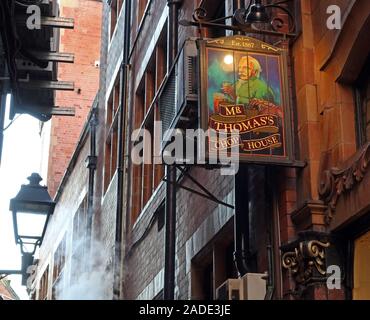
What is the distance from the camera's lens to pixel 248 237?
26.1ft

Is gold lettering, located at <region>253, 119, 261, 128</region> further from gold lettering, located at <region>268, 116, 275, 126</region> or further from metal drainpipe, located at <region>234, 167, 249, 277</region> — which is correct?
metal drainpipe, located at <region>234, 167, 249, 277</region>

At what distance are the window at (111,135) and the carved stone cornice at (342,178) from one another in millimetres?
11862

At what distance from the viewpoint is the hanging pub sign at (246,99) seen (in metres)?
6.98

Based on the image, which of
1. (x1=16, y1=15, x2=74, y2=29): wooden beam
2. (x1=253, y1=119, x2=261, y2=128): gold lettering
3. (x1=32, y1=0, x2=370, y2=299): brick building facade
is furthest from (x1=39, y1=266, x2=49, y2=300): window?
(x1=253, y1=119, x2=261, y2=128): gold lettering

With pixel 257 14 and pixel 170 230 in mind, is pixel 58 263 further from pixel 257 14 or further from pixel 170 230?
pixel 257 14

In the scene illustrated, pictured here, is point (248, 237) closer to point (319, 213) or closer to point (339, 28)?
point (319, 213)

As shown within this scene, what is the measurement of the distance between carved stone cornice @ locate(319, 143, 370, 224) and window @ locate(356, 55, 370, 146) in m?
0.43

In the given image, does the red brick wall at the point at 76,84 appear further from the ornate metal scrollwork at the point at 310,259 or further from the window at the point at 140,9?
the ornate metal scrollwork at the point at 310,259

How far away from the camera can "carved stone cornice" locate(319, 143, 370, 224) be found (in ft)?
20.2

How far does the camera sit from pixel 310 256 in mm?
6527
